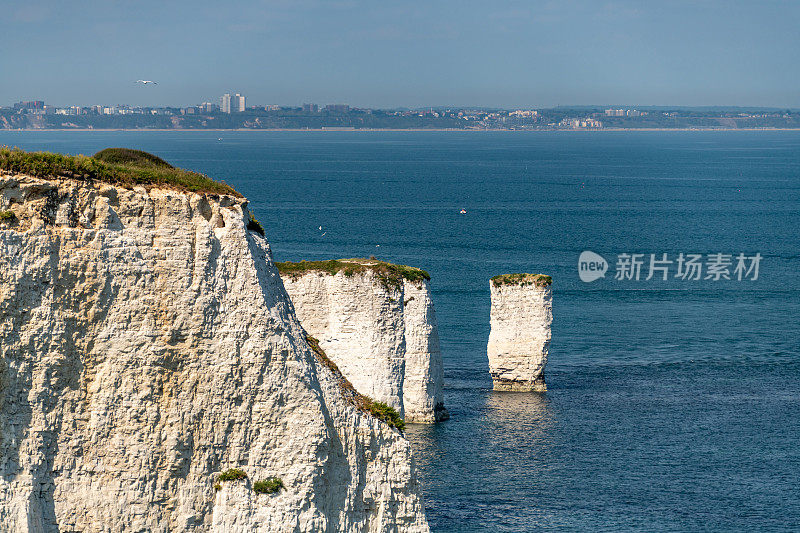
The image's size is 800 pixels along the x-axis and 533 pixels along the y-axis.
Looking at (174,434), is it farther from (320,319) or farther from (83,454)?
(320,319)

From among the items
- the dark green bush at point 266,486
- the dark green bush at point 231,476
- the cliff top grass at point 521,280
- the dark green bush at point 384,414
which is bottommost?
the cliff top grass at point 521,280

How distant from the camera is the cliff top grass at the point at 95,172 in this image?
19.7 meters

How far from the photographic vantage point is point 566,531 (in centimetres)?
3803

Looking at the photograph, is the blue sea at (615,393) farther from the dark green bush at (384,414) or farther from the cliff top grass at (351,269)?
the dark green bush at (384,414)

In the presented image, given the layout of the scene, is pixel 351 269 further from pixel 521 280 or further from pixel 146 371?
pixel 146 371

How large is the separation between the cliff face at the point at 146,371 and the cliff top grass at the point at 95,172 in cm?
30

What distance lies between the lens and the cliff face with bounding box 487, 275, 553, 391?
59906 mm

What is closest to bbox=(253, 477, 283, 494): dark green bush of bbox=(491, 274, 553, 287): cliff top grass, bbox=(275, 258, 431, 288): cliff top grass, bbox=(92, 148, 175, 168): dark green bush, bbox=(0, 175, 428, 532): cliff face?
bbox=(0, 175, 428, 532): cliff face

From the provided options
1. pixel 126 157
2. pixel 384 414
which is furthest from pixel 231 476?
pixel 126 157

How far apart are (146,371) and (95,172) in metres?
3.93

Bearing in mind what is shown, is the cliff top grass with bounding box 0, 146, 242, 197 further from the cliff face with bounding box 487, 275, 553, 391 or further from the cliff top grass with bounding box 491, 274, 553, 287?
the cliff face with bounding box 487, 275, 553, 391

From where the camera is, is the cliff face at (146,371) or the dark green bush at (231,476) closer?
the cliff face at (146,371)

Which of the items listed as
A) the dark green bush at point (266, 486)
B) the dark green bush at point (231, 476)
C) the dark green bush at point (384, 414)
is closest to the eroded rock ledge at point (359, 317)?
the dark green bush at point (384, 414)

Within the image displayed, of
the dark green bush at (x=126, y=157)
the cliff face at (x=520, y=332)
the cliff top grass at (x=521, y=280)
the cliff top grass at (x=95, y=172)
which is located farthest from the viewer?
the cliff face at (x=520, y=332)
